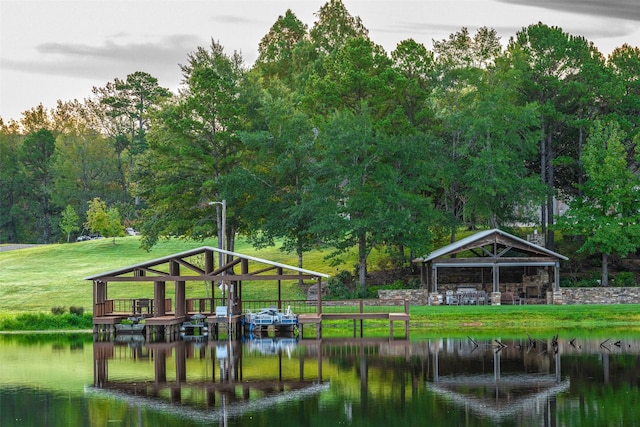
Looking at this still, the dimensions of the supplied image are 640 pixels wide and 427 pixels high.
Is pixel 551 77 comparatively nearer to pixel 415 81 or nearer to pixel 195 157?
pixel 415 81

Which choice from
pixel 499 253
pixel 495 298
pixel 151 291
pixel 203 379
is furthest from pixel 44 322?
pixel 499 253

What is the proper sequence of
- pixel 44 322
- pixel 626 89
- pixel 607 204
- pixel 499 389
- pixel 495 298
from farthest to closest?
pixel 626 89 → pixel 607 204 → pixel 495 298 → pixel 44 322 → pixel 499 389

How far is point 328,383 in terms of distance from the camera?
105 ft

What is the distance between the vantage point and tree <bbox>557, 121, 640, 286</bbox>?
6059 centimetres

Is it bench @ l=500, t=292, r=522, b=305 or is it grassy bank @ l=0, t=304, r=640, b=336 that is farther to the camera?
bench @ l=500, t=292, r=522, b=305

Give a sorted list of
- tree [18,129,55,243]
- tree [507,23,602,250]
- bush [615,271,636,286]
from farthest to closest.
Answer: tree [18,129,55,243], tree [507,23,602,250], bush [615,271,636,286]

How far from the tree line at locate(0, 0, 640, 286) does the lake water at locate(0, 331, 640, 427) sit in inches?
705

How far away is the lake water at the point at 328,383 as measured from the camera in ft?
86.2

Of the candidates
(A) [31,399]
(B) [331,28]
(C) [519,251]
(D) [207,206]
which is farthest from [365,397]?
(B) [331,28]

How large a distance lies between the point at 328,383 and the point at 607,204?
36.0m

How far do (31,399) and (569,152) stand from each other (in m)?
50.9

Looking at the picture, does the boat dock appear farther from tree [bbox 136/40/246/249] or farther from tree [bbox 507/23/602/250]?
tree [bbox 507/23/602/250]

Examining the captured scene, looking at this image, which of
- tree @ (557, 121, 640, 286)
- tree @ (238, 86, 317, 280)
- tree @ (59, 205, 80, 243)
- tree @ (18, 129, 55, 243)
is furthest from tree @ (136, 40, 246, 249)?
tree @ (18, 129, 55, 243)

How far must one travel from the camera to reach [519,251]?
6169cm
